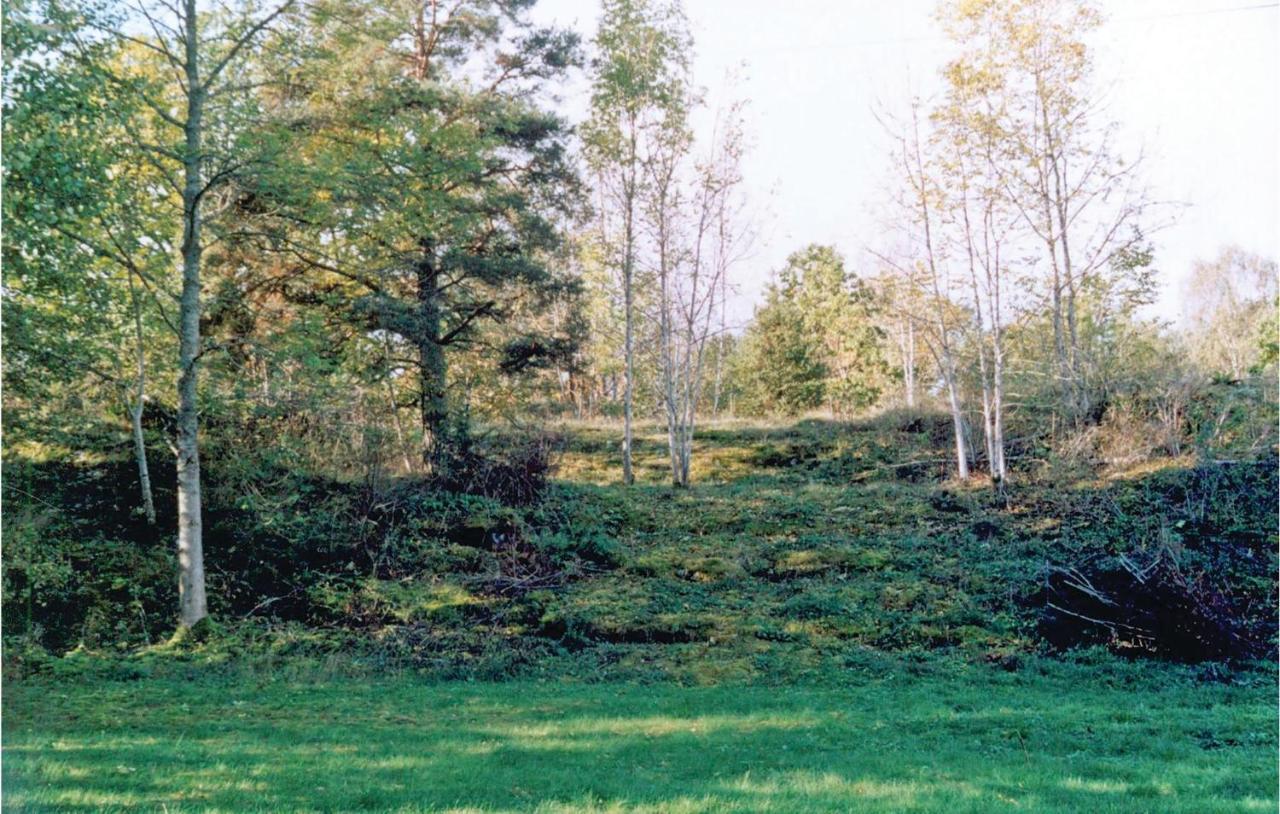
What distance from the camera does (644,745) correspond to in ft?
24.6

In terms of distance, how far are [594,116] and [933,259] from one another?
9220mm

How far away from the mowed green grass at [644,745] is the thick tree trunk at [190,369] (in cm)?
230

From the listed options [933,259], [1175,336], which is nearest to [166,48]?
[933,259]

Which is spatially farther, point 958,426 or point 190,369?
point 958,426

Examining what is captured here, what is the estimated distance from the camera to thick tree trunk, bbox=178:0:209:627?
11828mm

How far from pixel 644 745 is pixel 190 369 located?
855 centimetres

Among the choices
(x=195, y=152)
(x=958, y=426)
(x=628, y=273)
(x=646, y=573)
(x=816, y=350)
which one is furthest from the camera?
(x=816, y=350)

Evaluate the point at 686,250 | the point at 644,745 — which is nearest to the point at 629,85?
the point at 686,250

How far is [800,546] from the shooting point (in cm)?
1641

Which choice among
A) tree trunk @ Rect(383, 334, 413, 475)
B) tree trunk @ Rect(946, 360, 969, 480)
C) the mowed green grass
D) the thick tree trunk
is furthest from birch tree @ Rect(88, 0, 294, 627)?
tree trunk @ Rect(946, 360, 969, 480)

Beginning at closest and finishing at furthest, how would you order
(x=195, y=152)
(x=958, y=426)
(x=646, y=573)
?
(x=195, y=152)
(x=646, y=573)
(x=958, y=426)

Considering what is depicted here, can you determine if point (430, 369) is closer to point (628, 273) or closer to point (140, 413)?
point (140, 413)

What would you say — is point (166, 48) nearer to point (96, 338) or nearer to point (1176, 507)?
point (96, 338)

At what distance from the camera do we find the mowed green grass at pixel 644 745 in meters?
5.81
